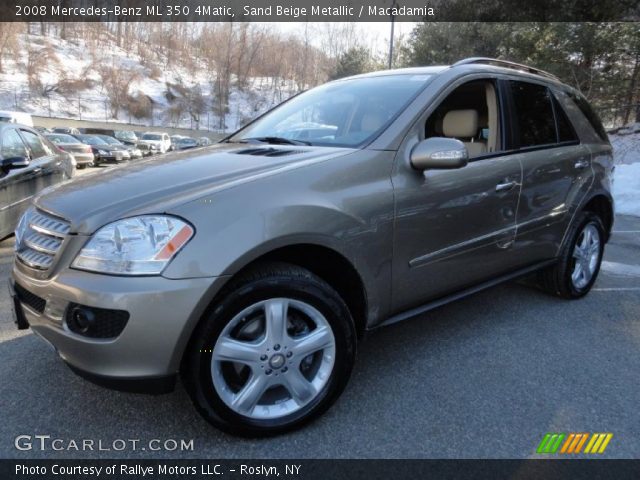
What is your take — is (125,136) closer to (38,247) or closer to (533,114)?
(533,114)

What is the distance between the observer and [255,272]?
2049 mm

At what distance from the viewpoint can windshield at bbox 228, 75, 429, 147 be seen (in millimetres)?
2729

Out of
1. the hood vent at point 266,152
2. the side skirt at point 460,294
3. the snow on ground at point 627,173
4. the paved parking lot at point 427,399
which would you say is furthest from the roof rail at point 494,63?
the snow on ground at point 627,173

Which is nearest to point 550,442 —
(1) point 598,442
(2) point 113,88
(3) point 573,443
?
(3) point 573,443

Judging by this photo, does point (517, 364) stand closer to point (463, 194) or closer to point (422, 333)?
point (422, 333)

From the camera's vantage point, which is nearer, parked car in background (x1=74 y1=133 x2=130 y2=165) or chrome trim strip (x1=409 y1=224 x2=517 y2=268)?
chrome trim strip (x1=409 y1=224 x2=517 y2=268)

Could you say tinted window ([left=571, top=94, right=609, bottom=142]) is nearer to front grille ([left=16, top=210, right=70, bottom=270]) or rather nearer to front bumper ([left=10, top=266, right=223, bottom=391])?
front bumper ([left=10, top=266, right=223, bottom=391])

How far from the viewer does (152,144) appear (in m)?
32.3

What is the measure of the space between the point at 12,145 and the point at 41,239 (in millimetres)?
4065

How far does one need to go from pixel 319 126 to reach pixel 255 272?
1326 millimetres

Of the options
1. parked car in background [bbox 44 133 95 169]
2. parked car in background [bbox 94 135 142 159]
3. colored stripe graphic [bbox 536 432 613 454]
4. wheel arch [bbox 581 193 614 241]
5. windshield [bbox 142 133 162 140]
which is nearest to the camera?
colored stripe graphic [bbox 536 432 613 454]

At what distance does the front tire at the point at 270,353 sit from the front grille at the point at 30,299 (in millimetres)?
674

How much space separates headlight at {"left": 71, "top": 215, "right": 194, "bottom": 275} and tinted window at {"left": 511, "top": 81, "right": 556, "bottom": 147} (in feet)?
8.12
